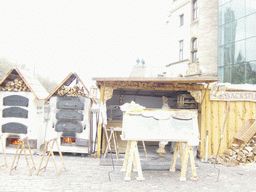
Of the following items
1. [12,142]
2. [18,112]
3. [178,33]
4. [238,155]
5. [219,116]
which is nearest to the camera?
[238,155]

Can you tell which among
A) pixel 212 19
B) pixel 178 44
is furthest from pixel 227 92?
pixel 178 44

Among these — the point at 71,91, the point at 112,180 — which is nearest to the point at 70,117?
the point at 71,91

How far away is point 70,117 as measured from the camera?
361 inches

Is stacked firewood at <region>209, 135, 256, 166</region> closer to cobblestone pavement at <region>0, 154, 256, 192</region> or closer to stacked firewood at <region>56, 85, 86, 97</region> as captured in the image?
cobblestone pavement at <region>0, 154, 256, 192</region>

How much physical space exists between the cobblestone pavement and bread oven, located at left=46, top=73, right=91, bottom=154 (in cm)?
144

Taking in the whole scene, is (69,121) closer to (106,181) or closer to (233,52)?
(106,181)

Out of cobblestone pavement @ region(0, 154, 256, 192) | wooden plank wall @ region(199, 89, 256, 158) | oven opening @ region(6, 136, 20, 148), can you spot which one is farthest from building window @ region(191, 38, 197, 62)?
oven opening @ region(6, 136, 20, 148)

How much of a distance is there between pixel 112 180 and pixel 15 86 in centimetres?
578

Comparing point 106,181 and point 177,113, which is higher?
point 177,113

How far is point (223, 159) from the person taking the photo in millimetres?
8875

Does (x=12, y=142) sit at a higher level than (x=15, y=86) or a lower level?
lower

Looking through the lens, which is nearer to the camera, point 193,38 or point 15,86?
point 15,86

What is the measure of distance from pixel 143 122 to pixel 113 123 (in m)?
4.10

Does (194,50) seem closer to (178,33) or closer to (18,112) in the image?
(178,33)
